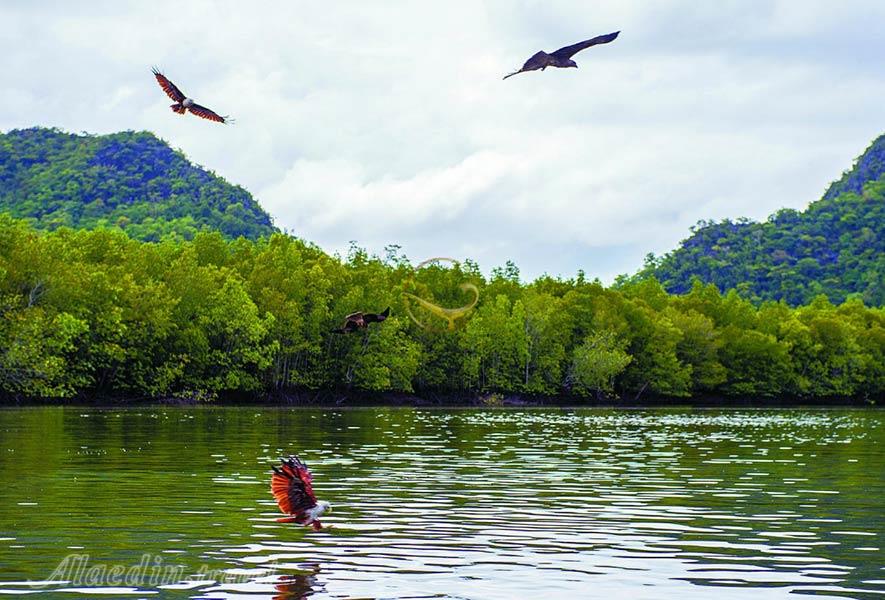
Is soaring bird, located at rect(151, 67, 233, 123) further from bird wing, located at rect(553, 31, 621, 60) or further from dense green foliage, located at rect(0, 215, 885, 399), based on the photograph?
dense green foliage, located at rect(0, 215, 885, 399)

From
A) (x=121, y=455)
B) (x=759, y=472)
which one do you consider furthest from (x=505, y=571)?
(x=121, y=455)

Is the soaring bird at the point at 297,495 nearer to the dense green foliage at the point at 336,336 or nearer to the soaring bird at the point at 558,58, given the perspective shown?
the soaring bird at the point at 558,58

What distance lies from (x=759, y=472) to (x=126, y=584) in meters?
26.4

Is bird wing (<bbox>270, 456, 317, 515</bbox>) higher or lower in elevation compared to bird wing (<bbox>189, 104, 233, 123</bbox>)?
lower

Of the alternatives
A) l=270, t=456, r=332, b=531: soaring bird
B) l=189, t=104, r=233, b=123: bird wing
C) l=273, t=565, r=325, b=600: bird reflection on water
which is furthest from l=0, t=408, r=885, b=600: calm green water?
l=189, t=104, r=233, b=123: bird wing

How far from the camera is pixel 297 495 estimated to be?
914 inches

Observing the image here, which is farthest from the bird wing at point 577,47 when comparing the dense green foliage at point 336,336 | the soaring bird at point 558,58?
the dense green foliage at point 336,336

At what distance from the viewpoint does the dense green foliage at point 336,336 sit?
370 feet

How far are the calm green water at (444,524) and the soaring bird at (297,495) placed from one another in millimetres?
380

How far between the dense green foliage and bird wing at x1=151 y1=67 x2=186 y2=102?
7867 centimetres

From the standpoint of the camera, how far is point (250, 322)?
12850cm

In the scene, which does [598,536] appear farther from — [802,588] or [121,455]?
[121,455]

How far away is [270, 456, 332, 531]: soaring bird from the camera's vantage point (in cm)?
2217

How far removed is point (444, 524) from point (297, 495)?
3338 millimetres
